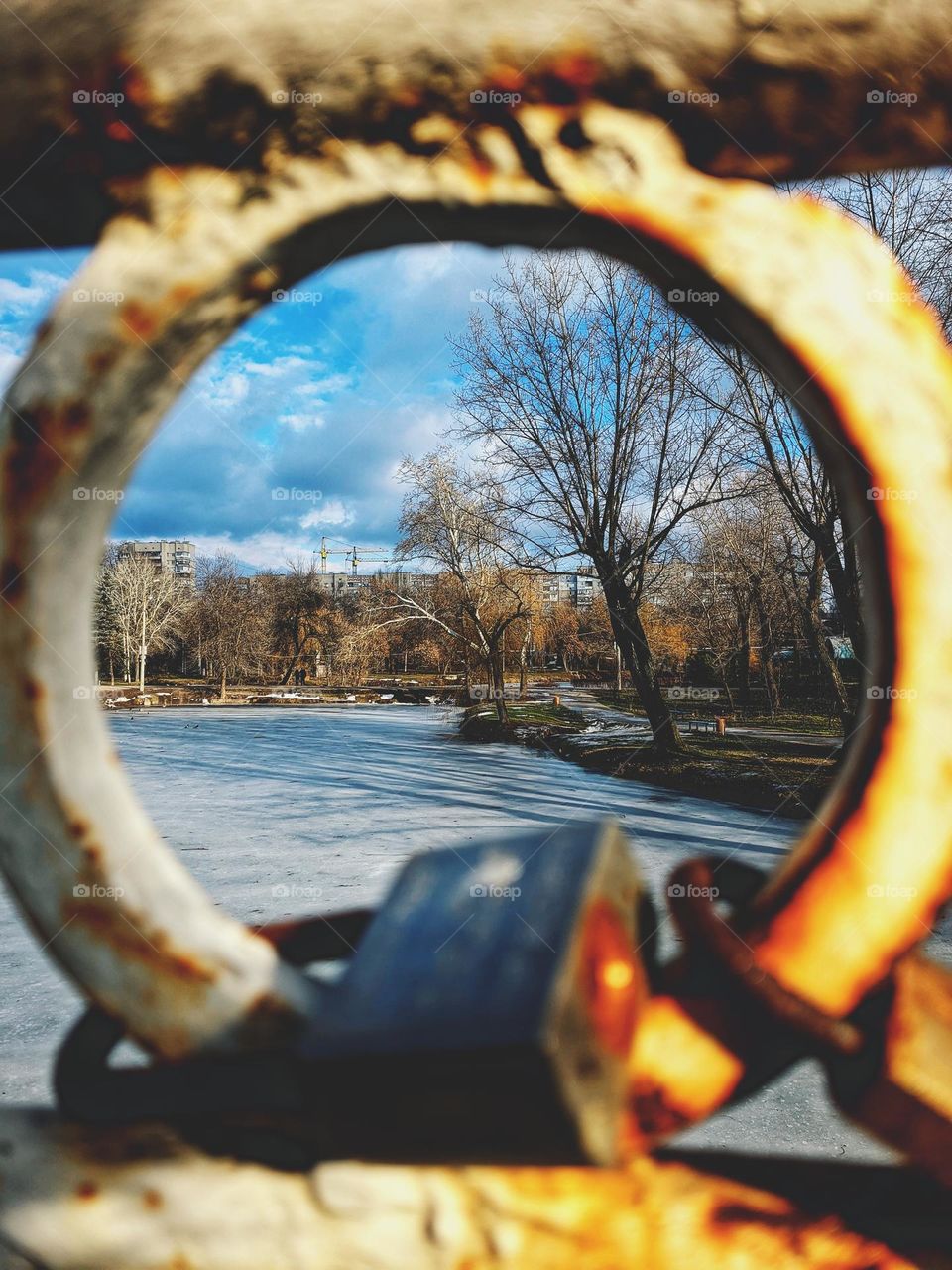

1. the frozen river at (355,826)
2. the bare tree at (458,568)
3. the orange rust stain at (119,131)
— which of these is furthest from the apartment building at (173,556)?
the orange rust stain at (119,131)

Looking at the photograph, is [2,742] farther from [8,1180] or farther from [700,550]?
[700,550]

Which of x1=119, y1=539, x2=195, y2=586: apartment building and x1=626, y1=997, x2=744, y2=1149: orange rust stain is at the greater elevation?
x1=119, y1=539, x2=195, y2=586: apartment building

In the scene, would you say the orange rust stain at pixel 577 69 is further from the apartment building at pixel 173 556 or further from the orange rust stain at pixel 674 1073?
the apartment building at pixel 173 556

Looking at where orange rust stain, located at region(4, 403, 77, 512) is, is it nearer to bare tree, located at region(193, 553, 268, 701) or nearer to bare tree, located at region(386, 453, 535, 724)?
bare tree, located at region(386, 453, 535, 724)

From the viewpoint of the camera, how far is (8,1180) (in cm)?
56

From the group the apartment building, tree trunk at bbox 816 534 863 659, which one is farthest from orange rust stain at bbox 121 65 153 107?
the apartment building

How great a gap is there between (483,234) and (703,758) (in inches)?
497

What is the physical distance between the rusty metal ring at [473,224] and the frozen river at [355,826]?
5.73 feet

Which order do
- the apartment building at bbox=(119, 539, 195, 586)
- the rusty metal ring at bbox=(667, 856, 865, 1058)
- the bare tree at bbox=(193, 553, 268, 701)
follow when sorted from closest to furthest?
the rusty metal ring at bbox=(667, 856, 865, 1058) < the bare tree at bbox=(193, 553, 268, 701) < the apartment building at bbox=(119, 539, 195, 586)

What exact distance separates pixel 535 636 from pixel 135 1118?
1275 inches

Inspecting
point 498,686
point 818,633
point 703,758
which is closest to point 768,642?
point 498,686

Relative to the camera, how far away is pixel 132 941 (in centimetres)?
51

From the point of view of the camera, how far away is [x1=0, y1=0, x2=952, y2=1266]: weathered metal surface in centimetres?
49

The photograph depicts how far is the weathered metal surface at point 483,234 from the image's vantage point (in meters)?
0.49
